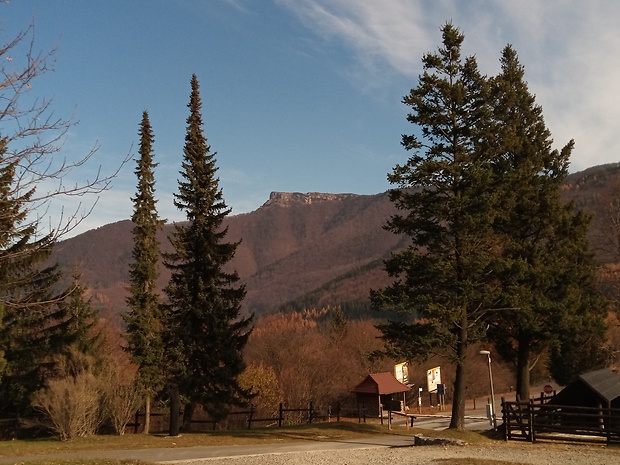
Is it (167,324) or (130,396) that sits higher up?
(167,324)

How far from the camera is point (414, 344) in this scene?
23.2 m

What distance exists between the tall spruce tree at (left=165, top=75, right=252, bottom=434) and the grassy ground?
3.72m

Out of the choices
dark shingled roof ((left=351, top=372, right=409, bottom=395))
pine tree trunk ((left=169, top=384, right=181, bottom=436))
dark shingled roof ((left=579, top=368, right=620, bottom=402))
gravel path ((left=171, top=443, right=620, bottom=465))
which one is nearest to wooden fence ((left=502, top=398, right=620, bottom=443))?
dark shingled roof ((left=579, top=368, right=620, bottom=402))

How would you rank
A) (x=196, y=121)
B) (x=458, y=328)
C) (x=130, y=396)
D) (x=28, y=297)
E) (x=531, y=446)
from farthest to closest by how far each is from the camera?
(x=196, y=121) → (x=130, y=396) → (x=458, y=328) → (x=531, y=446) → (x=28, y=297)

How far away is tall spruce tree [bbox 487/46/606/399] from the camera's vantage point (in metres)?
25.6

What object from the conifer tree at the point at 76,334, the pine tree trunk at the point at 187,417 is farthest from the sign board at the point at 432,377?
the conifer tree at the point at 76,334

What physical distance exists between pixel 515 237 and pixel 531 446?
1164cm

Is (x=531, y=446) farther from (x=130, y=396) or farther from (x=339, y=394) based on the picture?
(x=339, y=394)

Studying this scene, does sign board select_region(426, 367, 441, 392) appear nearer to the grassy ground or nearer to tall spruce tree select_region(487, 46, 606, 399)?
tall spruce tree select_region(487, 46, 606, 399)

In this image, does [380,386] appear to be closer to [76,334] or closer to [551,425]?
[76,334]

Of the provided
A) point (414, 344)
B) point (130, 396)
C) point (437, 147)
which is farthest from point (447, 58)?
point (130, 396)

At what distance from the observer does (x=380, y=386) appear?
5747cm

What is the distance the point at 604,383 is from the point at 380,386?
3389 cm

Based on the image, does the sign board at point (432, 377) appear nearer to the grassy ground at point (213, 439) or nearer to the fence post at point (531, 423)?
the grassy ground at point (213, 439)
